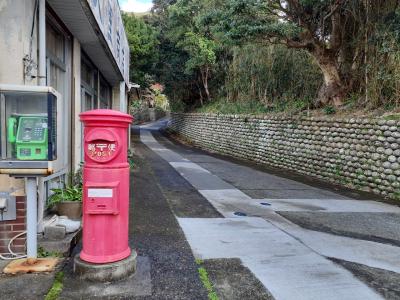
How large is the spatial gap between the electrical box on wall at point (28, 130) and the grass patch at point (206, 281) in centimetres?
183

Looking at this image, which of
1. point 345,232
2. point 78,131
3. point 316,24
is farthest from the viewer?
point 316,24

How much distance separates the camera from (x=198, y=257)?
4.30 metres

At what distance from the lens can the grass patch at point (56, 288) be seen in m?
3.25

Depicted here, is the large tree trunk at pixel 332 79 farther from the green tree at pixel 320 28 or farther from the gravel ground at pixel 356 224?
the gravel ground at pixel 356 224

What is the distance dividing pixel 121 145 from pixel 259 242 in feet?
7.78

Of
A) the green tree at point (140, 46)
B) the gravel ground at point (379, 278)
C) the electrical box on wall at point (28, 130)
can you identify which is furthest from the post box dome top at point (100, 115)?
the green tree at point (140, 46)

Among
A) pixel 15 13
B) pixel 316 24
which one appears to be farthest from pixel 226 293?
pixel 316 24

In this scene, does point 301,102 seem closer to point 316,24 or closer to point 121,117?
point 316,24

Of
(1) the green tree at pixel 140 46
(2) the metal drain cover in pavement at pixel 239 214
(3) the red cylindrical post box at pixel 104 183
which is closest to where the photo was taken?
(3) the red cylindrical post box at pixel 104 183

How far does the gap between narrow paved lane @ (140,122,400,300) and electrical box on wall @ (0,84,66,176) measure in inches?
81.1

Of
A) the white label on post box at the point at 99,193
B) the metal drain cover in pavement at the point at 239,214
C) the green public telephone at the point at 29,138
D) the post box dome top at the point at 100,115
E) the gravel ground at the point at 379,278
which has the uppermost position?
the post box dome top at the point at 100,115

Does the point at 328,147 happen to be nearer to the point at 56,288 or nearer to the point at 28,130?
the point at 28,130

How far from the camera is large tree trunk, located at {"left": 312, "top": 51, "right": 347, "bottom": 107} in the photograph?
40.0 ft

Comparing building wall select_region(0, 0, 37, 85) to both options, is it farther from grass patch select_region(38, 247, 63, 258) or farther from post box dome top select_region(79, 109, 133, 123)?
grass patch select_region(38, 247, 63, 258)
